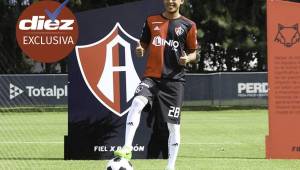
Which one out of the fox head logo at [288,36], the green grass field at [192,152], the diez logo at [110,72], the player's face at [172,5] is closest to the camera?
the player's face at [172,5]

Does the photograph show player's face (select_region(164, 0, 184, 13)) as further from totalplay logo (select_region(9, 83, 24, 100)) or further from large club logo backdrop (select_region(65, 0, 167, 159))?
totalplay logo (select_region(9, 83, 24, 100))

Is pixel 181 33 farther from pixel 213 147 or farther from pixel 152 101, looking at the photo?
pixel 213 147

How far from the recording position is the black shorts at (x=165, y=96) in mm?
7620

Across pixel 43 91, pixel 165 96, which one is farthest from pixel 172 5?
pixel 43 91

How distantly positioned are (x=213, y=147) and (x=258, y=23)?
22.9 m

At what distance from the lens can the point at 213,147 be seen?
42.6 ft

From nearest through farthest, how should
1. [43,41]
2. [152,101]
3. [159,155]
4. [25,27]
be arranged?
[152,101]
[159,155]
[43,41]
[25,27]

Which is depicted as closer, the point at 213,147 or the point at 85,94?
the point at 85,94

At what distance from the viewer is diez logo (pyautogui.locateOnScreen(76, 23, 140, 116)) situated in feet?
33.9

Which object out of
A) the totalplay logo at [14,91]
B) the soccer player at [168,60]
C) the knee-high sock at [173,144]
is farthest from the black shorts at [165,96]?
the totalplay logo at [14,91]

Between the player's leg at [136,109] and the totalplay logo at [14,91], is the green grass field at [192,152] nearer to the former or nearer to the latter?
the player's leg at [136,109]

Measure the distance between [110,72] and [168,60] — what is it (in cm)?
272

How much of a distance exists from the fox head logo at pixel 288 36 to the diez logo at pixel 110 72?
2.27m

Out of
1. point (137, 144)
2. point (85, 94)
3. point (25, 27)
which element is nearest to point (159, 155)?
point (137, 144)
